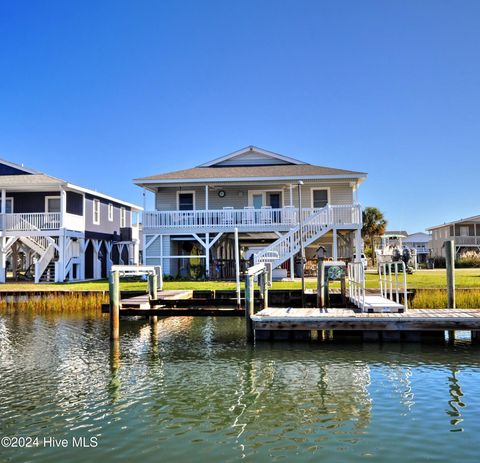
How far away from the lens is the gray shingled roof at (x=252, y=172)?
26.5 meters

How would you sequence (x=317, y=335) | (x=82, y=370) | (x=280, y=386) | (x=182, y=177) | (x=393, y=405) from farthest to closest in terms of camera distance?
1. (x=182, y=177)
2. (x=317, y=335)
3. (x=82, y=370)
4. (x=280, y=386)
5. (x=393, y=405)

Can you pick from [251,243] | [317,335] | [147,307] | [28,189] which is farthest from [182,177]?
[317,335]

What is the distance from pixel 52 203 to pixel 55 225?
304cm

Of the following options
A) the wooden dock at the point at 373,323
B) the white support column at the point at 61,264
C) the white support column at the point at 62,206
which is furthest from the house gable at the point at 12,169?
the wooden dock at the point at 373,323

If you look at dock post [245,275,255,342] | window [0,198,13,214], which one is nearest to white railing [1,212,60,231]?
window [0,198,13,214]

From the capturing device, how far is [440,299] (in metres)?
16.9

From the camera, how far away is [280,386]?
8914 mm

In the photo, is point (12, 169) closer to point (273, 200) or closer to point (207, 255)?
point (207, 255)

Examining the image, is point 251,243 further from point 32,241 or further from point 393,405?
point 393,405

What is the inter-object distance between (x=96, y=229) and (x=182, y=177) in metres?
7.88

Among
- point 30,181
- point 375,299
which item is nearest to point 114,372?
point 375,299

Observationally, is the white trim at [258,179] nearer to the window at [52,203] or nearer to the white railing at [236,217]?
the white railing at [236,217]

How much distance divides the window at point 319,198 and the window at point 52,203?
573 inches

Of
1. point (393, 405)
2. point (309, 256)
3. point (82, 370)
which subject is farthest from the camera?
point (309, 256)
